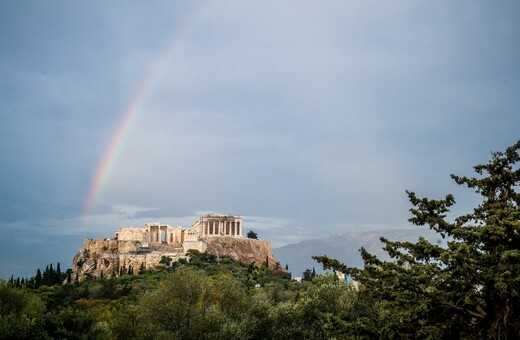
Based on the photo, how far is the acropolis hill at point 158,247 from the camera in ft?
436

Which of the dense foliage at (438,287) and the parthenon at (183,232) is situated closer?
the dense foliage at (438,287)

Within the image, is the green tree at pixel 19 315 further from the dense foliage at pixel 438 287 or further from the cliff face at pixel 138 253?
the cliff face at pixel 138 253

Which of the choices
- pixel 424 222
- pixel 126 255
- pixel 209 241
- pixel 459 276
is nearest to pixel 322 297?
pixel 424 222

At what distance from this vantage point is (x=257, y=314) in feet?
168

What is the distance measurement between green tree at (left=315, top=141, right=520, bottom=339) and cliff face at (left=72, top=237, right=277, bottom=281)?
11115 cm

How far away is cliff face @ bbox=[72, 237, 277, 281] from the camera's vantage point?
432 feet

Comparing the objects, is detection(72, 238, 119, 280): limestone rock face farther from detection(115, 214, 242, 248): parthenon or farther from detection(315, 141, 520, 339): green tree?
detection(315, 141, 520, 339): green tree

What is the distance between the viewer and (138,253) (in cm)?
13962

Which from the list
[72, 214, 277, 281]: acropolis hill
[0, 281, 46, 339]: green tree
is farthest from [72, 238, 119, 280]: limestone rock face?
[0, 281, 46, 339]: green tree

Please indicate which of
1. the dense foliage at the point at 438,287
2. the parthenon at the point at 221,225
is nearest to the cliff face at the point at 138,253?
the parthenon at the point at 221,225

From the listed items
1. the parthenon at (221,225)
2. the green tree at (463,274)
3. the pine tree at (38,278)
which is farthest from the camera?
the parthenon at (221,225)

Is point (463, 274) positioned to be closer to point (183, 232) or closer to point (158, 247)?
point (158, 247)

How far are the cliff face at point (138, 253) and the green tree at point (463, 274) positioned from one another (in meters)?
111

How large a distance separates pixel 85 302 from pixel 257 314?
124ft
